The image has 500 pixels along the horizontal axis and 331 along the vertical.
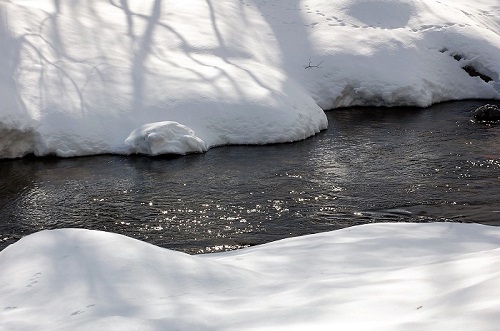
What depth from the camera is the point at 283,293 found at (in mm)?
3875

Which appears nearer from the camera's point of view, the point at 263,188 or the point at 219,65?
the point at 263,188

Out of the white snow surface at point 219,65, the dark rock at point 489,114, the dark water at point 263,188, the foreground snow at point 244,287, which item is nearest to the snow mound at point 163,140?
the white snow surface at point 219,65

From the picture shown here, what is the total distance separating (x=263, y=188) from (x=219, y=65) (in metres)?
4.55

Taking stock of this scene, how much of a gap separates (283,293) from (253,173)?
5881 millimetres

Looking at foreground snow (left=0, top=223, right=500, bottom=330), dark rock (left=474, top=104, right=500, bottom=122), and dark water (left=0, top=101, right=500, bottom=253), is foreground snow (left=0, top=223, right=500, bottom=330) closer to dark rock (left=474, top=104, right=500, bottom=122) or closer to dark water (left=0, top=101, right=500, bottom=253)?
dark water (left=0, top=101, right=500, bottom=253)

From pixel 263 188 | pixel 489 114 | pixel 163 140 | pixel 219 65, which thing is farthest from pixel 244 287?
pixel 489 114

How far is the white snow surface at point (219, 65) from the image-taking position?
1109 centimetres

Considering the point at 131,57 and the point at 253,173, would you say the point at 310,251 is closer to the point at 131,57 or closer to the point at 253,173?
the point at 253,173

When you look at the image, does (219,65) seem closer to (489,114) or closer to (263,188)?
(263,188)

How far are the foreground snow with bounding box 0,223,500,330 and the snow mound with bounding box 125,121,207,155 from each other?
550 centimetres

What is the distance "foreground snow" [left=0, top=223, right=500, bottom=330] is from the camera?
10.3 ft

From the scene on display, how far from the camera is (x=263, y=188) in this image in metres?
8.98

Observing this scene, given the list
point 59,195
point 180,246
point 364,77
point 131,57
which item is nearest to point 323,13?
point 364,77

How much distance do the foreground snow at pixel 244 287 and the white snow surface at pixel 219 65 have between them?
240 inches
